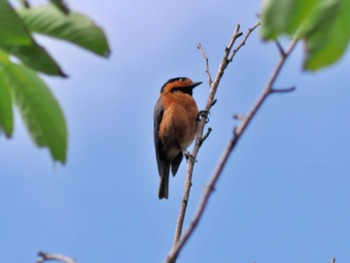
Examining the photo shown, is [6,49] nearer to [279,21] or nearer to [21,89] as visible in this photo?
[21,89]

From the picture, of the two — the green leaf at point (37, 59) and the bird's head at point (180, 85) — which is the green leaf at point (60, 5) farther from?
the bird's head at point (180, 85)

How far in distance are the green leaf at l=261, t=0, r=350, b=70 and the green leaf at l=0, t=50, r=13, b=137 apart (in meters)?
0.51

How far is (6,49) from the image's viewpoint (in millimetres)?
931

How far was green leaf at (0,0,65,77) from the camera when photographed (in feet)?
2.79

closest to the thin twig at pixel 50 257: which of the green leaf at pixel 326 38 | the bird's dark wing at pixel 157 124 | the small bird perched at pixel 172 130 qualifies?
the green leaf at pixel 326 38

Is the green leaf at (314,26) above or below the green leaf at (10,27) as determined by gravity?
below

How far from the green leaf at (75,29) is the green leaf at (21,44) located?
3 cm

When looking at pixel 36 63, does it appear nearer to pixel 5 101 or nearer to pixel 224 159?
pixel 5 101

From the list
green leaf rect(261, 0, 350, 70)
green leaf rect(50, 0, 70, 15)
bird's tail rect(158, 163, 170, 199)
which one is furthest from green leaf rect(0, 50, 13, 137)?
bird's tail rect(158, 163, 170, 199)

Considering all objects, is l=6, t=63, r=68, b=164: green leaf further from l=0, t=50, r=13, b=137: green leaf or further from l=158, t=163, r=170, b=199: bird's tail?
l=158, t=163, r=170, b=199: bird's tail

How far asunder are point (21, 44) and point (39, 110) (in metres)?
0.11

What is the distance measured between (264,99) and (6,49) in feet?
1.35

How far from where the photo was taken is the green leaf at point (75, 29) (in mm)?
892

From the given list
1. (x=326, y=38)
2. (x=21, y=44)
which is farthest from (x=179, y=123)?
(x=326, y=38)
